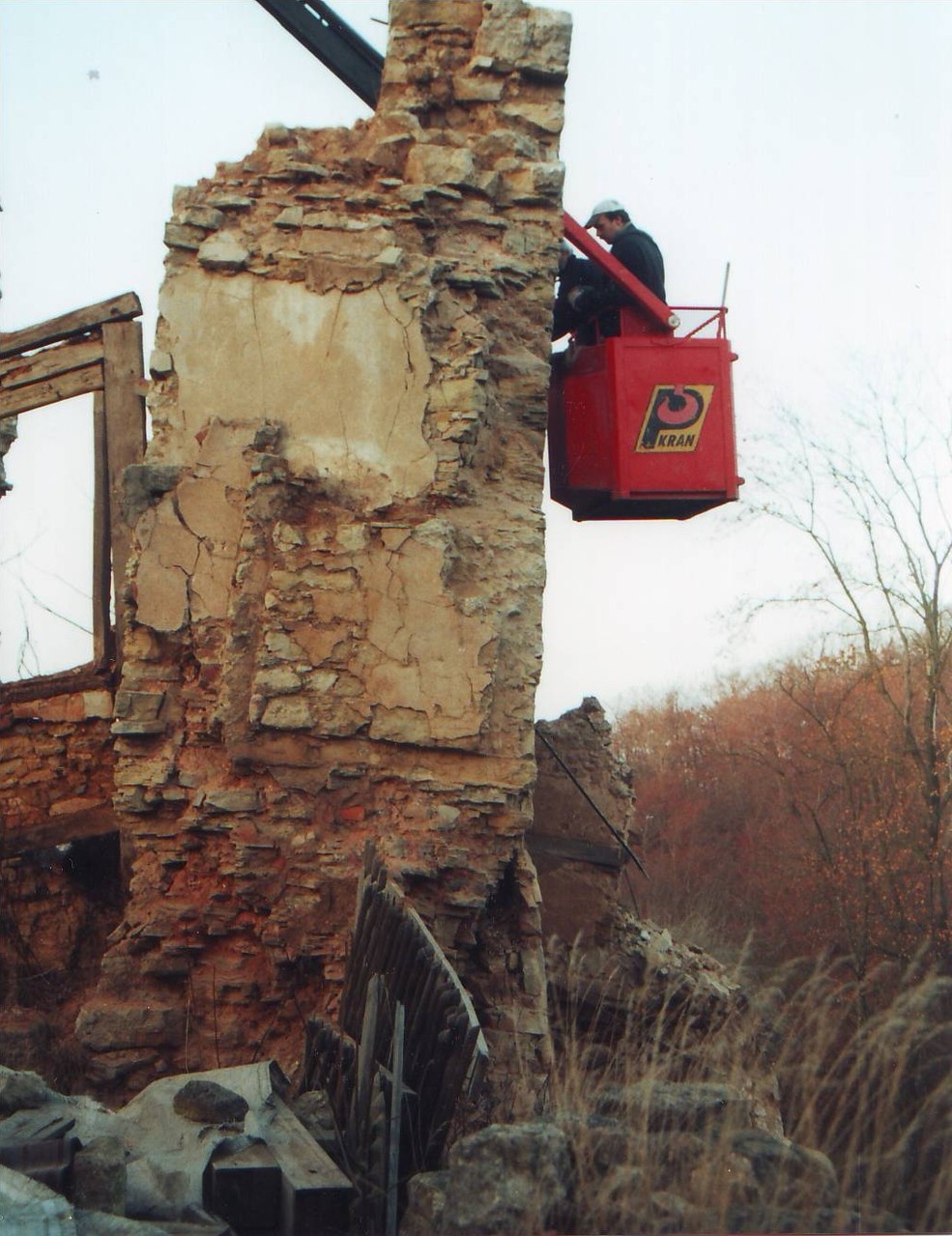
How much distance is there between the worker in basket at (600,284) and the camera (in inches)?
279

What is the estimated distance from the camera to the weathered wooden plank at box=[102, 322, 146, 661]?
275 inches

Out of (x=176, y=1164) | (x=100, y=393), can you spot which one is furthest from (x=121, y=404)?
(x=176, y=1164)

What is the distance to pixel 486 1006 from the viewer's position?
557cm

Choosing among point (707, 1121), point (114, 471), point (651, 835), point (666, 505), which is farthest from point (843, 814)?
point (707, 1121)

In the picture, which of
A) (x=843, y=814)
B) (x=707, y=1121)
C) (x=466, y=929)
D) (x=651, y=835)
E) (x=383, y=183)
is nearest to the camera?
(x=707, y=1121)

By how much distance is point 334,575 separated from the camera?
5.65 metres

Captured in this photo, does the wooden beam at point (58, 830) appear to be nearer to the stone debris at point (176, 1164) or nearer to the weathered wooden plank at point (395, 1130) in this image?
the stone debris at point (176, 1164)

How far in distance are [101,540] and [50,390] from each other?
33.0 inches

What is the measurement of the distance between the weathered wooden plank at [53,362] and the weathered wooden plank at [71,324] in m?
0.05

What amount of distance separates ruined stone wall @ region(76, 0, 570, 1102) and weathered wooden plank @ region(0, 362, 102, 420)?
4.63 ft

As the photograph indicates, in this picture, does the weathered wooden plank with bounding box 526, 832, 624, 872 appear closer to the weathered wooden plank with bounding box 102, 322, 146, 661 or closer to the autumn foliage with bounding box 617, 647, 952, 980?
the weathered wooden plank with bounding box 102, 322, 146, 661

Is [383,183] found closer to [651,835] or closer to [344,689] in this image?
[344,689]

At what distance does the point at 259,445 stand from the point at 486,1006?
2427 mm

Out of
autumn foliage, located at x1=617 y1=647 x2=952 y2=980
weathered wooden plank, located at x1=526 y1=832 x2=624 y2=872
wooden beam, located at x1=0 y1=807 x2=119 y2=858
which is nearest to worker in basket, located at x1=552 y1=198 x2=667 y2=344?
weathered wooden plank, located at x1=526 y1=832 x2=624 y2=872
